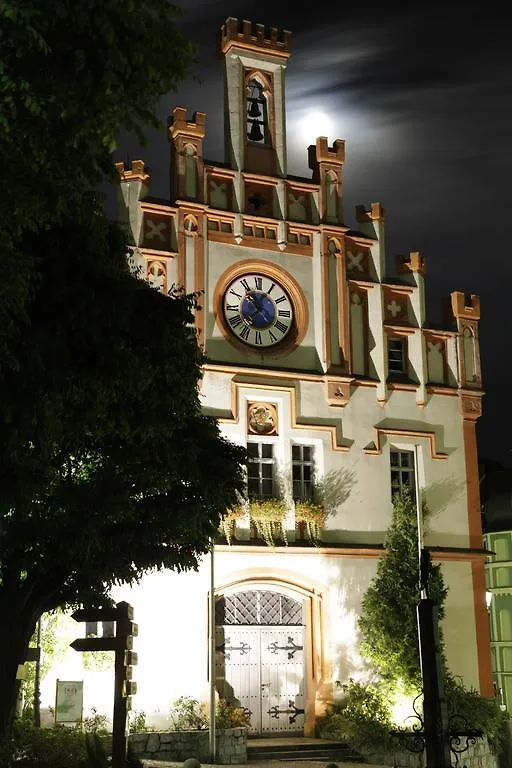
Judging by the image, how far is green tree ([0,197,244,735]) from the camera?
11961 mm

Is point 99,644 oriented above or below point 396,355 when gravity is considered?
below

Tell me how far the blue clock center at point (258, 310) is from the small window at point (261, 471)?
3.02 meters

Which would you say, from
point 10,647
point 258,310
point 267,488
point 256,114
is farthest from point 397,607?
point 256,114

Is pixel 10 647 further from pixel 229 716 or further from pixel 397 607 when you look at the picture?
pixel 397 607

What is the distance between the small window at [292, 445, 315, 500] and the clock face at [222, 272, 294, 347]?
2730 millimetres

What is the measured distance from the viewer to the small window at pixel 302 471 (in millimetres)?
26125

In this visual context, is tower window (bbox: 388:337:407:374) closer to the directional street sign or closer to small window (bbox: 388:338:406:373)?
small window (bbox: 388:338:406:373)

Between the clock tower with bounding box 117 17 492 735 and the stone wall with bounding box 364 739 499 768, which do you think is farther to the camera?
the clock tower with bounding box 117 17 492 735

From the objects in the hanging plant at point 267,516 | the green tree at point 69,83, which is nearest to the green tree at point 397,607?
the hanging plant at point 267,516

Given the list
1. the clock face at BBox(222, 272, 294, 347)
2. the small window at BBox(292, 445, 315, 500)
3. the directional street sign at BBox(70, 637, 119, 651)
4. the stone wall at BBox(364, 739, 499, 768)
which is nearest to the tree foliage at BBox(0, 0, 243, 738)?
the directional street sign at BBox(70, 637, 119, 651)

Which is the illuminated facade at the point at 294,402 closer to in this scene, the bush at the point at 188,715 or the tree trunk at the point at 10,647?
the bush at the point at 188,715

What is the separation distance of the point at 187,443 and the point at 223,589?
31.0ft

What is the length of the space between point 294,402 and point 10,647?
1182 centimetres

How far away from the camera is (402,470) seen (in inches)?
1075
